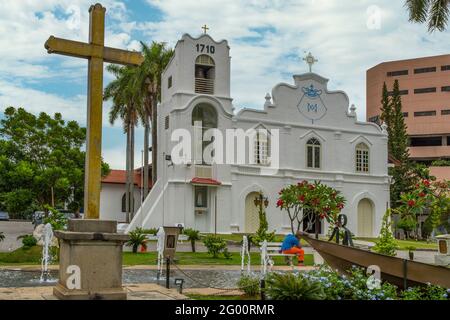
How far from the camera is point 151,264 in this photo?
17.8 m

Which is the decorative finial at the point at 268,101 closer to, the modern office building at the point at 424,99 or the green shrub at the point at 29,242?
the green shrub at the point at 29,242

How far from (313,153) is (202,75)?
29.5ft

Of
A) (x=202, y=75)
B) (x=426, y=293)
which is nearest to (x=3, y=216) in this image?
(x=202, y=75)

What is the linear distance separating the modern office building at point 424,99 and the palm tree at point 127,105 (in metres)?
36.5

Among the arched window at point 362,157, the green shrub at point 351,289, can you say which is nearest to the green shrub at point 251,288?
the green shrub at point 351,289

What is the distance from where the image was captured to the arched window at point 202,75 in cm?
3522

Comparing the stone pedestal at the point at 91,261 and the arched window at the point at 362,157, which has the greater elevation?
the arched window at the point at 362,157

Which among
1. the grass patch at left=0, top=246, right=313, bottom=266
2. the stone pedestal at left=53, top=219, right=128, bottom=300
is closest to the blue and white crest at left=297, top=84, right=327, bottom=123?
the grass patch at left=0, top=246, right=313, bottom=266

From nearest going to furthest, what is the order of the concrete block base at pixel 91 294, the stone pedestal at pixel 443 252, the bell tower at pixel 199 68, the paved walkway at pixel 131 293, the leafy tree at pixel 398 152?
the concrete block base at pixel 91 294, the paved walkway at pixel 131 293, the stone pedestal at pixel 443 252, the bell tower at pixel 199 68, the leafy tree at pixel 398 152

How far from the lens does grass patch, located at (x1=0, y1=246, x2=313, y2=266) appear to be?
1780cm

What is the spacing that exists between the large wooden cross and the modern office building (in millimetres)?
65336

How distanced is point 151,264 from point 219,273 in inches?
105

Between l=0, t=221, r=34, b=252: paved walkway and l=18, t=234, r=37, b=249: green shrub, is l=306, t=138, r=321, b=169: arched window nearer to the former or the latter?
l=0, t=221, r=34, b=252: paved walkway
